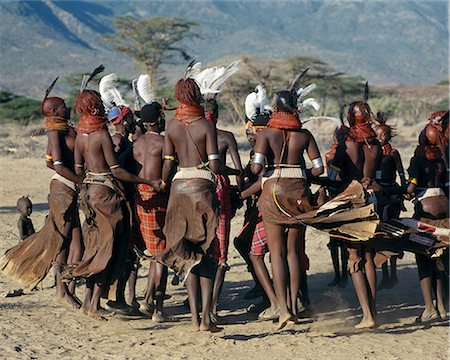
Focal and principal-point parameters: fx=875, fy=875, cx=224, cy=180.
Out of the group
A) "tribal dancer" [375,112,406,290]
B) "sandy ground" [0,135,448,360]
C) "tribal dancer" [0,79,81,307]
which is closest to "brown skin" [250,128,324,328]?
"sandy ground" [0,135,448,360]

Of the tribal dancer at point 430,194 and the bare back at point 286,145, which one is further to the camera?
the tribal dancer at point 430,194

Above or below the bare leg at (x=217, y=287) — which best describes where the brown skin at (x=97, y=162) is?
above

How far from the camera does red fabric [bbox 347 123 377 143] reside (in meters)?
7.12

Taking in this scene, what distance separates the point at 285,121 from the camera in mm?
6781

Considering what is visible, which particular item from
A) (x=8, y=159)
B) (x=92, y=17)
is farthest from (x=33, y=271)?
(x=92, y=17)

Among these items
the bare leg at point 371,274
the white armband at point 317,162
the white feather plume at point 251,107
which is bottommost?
the bare leg at point 371,274

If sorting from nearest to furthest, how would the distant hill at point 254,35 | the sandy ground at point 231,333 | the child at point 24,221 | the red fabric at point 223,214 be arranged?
1. the sandy ground at point 231,333
2. the red fabric at point 223,214
3. the child at point 24,221
4. the distant hill at point 254,35

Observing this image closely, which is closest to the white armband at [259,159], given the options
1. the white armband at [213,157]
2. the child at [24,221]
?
the white armband at [213,157]

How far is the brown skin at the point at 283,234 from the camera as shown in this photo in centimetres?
677

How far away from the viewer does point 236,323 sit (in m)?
7.31

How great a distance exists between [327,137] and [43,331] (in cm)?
2585

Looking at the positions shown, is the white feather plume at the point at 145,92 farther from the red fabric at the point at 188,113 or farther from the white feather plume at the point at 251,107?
the red fabric at the point at 188,113

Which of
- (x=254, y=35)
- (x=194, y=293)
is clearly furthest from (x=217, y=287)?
(x=254, y=35)

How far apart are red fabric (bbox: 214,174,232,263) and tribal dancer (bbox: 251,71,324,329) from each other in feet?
1.30
